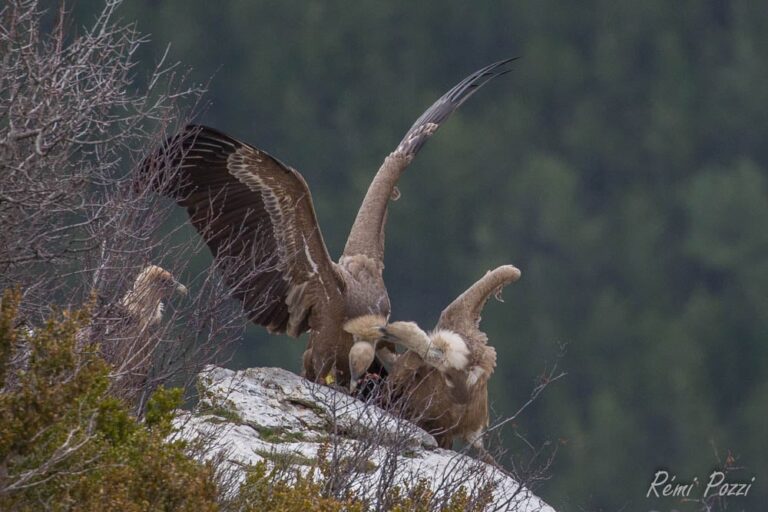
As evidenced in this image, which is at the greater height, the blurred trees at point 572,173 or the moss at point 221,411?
the moss at point 221,411

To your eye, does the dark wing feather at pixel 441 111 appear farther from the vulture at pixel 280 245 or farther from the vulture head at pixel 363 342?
the vulture head at pixel 363 342

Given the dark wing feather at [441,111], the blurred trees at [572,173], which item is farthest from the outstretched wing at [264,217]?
the blurred trees at [572,173]

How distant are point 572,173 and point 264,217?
31616 millimetres

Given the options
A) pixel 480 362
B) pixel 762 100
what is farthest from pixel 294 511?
pixel 762 100

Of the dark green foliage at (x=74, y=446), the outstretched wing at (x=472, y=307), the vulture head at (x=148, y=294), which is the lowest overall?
the outstretched wing at (x=472, y=307)

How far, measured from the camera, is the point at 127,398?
7.49 metres

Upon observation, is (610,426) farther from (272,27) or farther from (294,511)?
(294,511)

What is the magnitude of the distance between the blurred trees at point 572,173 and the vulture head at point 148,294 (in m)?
22.3

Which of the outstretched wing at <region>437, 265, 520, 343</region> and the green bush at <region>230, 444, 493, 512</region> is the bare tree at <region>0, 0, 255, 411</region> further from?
the outstretched wing at <region>437, 265, 520, 343</region>

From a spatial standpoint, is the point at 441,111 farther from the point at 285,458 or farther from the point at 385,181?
the point at 285,458

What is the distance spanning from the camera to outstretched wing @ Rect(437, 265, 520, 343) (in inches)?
390

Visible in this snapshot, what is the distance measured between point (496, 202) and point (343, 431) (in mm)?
30843

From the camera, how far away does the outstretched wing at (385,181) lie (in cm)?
1062

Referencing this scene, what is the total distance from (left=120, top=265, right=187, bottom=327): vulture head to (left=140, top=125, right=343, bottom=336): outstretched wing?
1.22m
